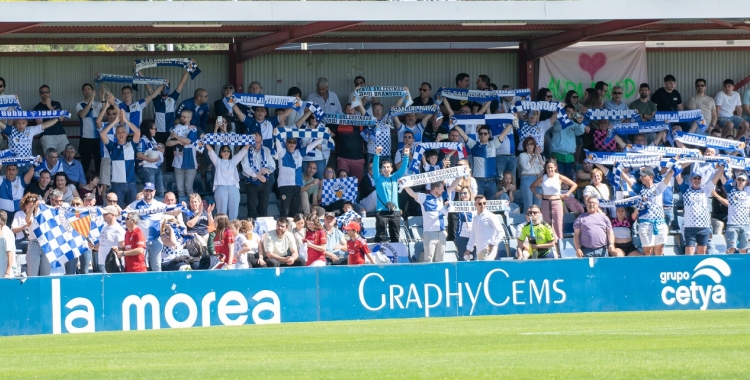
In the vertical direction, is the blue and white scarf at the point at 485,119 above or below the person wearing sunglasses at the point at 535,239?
above

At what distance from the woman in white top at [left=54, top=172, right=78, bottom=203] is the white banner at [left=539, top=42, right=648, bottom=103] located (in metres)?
10.7

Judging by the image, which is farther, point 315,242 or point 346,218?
point 346,218

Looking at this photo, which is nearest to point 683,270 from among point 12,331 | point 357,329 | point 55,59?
point 357,329

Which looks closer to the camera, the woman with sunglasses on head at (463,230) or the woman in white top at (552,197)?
the woman with sunglasses on head at (463,230)

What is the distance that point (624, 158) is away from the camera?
71.7 feet

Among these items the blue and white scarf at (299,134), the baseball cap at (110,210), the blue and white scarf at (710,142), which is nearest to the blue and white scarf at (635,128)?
the blue and white scarf at (710,142)

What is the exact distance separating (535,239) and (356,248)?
9.89 ft

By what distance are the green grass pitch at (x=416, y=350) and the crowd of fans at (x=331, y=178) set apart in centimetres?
277

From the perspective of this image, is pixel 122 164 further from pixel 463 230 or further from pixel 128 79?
pixel 463 230

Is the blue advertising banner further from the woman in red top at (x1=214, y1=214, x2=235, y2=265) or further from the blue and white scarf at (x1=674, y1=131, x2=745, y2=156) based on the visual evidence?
the blue and white scarf at (x1=674, y1=131, x2=745, y2=156)

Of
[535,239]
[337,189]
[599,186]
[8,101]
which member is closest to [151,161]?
[8,101]

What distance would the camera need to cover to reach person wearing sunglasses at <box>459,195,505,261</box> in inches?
773

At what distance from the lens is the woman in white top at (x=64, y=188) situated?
1945 centimetres

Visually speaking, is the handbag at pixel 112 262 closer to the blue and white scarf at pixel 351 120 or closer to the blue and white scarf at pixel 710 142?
the blue and white scarf at pixel 351 120
